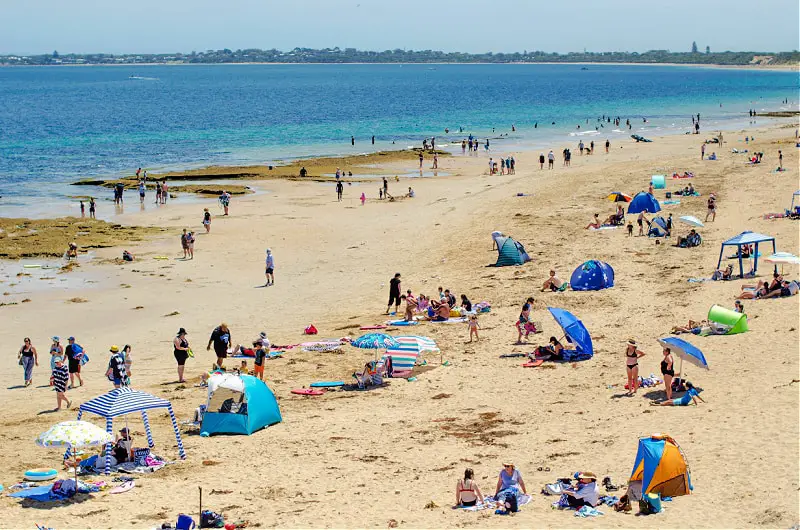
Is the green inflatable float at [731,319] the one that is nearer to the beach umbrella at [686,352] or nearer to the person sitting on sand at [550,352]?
the beach umbrella at [686,352]

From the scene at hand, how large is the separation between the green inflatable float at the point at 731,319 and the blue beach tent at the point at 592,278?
5.46m

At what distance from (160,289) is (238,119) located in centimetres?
7840

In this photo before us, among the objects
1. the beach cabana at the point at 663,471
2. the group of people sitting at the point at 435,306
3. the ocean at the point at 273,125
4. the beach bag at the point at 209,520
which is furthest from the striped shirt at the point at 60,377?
the ocean at the point at 273,125

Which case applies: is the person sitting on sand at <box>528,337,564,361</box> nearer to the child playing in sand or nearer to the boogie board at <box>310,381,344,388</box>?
the child playing in sand

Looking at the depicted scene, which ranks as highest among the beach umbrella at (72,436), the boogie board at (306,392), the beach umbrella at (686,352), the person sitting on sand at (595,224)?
the person sitting on sand at (595,224)

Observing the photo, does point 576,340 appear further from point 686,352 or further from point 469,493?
point 469,493

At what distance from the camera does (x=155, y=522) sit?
13430 mm

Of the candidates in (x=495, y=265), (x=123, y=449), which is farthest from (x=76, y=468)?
(x=495, y=265)

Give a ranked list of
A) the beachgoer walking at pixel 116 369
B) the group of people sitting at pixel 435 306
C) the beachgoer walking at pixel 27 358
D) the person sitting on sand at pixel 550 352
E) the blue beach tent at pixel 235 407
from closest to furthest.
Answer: the blue beach tent at pixel 235 407 < the beachgoer walking at pixel 116 369 < the beachgoer walking at pixel 27 358 < the person sitting on sand at pixel 550 352 < the group of people sitting at pixel 435 306

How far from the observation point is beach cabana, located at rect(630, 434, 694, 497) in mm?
13609

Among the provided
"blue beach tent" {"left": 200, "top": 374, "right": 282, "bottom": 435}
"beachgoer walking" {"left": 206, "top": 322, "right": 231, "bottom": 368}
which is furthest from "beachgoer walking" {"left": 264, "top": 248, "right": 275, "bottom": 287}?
"blue beach tent" {"left": 200, "top": 374, "right": 282, "bottom": 435}

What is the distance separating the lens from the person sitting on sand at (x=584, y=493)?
44.2 feet

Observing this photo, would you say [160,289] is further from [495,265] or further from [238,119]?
[238,119]

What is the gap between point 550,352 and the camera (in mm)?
21734
